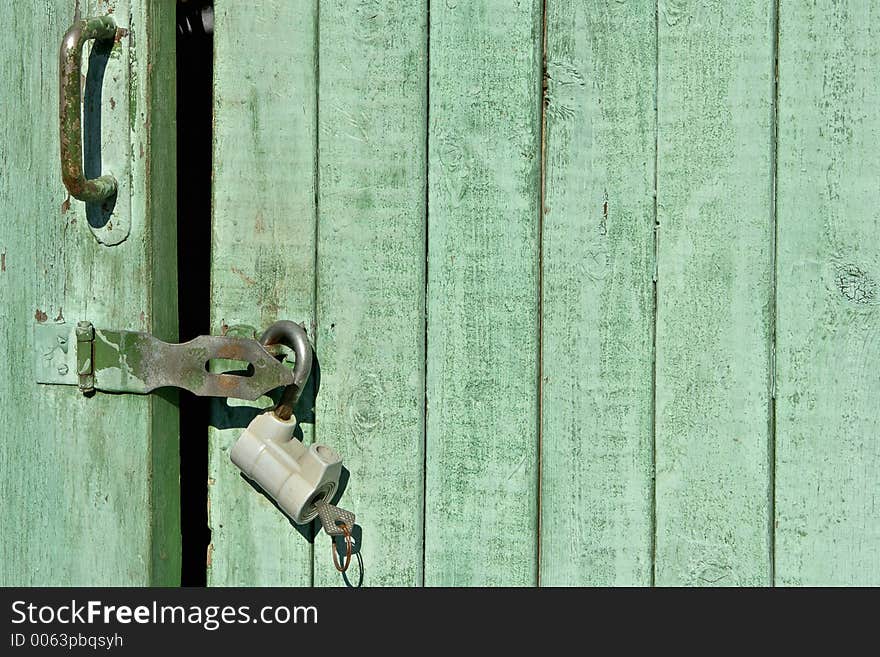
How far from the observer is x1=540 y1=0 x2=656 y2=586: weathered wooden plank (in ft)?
3.70

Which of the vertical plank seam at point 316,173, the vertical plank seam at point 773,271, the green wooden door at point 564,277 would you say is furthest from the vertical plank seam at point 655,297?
the vertical plank seam at point 316,173

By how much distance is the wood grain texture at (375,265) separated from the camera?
1166 mm

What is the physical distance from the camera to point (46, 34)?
1.18 m

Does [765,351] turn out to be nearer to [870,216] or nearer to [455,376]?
[870,216]

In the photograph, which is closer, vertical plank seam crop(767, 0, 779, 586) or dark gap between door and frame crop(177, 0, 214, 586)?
vertical plank seam crop(767, 0, 779, 586)

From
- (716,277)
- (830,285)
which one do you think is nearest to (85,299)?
(716,277)

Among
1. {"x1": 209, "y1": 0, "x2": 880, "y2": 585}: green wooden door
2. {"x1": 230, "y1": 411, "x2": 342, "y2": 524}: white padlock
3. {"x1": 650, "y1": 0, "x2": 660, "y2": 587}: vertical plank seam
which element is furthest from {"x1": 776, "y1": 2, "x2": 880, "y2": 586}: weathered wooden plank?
{"x1": 230, "y1": 411, "x2": 342, "y2": 524}: white padlock

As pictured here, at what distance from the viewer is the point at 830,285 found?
3.60 ft

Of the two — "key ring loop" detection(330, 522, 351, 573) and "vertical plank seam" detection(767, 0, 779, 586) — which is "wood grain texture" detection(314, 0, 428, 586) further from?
"vertical plank seam" detection(767, 0, 779, 586)

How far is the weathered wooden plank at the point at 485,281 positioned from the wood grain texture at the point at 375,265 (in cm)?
2

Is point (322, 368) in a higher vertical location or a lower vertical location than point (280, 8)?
lower

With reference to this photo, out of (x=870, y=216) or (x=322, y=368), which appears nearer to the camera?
(x=870, y=216)

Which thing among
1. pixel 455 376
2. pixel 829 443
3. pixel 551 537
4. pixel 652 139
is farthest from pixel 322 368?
pixel 829 443
